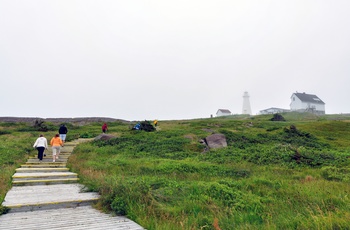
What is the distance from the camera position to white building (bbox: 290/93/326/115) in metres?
72.1

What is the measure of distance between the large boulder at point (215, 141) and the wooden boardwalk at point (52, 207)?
38.5ft

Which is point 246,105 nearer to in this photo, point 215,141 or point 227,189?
point 215,141

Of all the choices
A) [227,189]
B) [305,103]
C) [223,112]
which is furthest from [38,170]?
[223,112]

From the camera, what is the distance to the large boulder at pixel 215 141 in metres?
19.8

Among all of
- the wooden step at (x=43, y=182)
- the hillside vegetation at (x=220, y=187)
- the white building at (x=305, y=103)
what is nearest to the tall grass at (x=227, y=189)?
the hillside vegetation at (x=220, y=187)

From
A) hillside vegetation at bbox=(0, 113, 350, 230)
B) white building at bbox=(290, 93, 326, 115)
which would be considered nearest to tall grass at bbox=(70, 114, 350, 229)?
hillside vegetation at bbox=(0, 113, 350, 230)

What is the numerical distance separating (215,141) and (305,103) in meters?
62.0

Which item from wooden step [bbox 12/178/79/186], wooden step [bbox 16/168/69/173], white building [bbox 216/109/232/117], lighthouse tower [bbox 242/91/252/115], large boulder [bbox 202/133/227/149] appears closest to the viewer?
wooden step [bbox 12/178/79/186]

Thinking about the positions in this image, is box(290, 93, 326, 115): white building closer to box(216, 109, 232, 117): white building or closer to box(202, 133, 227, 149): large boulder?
box(216, 109, 232, 117): white building

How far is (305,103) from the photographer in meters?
72.4

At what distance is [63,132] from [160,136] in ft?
26.3

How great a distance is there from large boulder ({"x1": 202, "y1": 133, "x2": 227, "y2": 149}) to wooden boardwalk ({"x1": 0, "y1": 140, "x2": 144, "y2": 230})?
463 inches

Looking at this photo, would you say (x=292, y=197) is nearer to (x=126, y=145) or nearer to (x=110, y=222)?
(x=110, y=222)

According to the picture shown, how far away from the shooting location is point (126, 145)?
19.6 m
